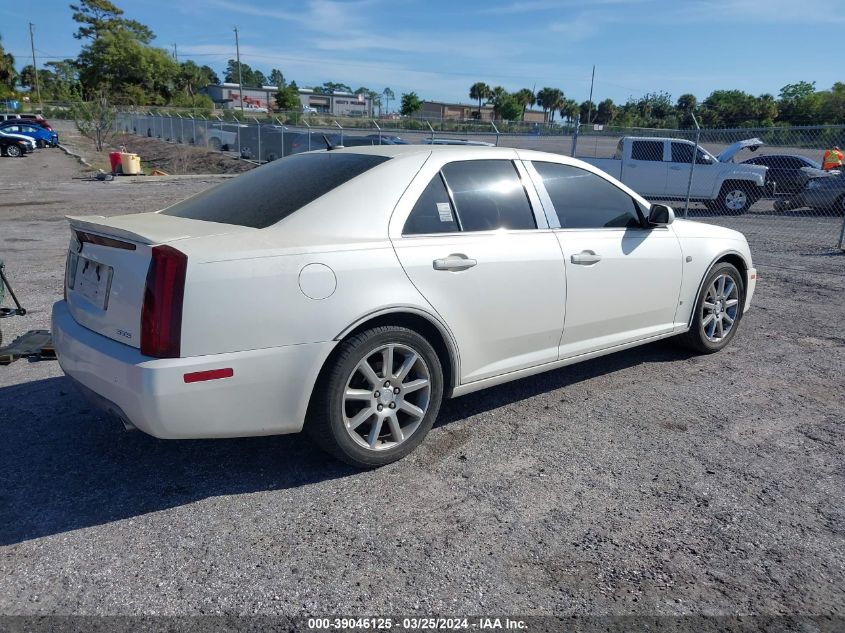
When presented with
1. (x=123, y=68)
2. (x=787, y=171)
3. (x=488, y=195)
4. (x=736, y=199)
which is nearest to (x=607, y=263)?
(x=488, y=195)

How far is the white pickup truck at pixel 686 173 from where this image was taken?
53.2 ft

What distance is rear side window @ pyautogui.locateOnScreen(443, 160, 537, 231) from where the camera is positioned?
12.6ft

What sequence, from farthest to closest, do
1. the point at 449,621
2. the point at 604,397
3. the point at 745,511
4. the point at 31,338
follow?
the point at 31,338 < the point at 604,397 < the point at 745,511 < the point at 449,621

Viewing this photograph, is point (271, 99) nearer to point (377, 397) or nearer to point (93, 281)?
point (93, 281)

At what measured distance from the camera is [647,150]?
16.5m

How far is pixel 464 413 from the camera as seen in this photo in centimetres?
427

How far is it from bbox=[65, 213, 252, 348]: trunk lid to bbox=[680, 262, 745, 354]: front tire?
365 cm

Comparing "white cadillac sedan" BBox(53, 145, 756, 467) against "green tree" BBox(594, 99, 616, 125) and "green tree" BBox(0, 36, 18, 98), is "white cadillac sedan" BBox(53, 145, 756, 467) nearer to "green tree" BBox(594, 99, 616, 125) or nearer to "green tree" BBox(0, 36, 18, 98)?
"green tree" BBox(0, 36, 18, 98)

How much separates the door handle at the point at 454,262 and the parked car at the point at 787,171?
1541cm

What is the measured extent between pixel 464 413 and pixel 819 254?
9319 mm

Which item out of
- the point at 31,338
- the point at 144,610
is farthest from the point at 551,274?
the point at 31,338

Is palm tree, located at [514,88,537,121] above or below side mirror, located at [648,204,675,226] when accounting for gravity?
above

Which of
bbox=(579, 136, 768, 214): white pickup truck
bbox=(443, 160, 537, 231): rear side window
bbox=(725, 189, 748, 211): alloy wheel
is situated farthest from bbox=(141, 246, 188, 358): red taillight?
bbox=(725, 189, 748, 211): alloy wheel

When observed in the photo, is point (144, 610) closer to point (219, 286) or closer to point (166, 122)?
point (219, 286)
